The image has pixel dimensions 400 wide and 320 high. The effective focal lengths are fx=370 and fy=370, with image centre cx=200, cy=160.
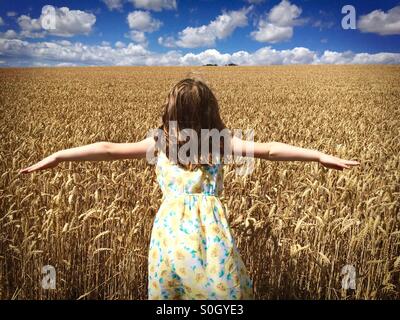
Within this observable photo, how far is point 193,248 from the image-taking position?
78.6 inches

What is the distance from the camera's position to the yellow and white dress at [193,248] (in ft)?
6.59

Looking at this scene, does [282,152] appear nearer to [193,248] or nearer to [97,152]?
[193,248]

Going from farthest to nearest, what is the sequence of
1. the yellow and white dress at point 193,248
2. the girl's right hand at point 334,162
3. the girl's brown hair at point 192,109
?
the girl's right hand at point 334,162, the girl's brown hair at point 192,109, the yellow and white dress at point 193,248

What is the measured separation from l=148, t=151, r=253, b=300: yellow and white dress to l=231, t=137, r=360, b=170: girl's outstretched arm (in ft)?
0.96

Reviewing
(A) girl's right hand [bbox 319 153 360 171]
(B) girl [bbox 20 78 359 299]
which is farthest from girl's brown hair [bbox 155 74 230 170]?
(A) girl's right hand [bbox 319 153 360 171]

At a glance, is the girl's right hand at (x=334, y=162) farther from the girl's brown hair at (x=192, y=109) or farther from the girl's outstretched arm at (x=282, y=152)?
the girl's brown hair at (x=192, y=109)

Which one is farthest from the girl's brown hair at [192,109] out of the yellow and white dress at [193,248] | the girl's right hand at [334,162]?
the girl's right hand at [334,162]

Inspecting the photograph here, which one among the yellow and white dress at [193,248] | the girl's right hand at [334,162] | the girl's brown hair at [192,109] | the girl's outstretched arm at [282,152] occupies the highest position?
the girl's brown hair at [192,109]

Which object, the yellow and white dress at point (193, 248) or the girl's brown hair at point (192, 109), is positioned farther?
the girl's brown hair at point (192, 109)

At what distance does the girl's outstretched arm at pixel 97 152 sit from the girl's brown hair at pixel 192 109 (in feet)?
0.73

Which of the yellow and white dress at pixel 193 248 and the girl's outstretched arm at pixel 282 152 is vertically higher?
the girl's outstretched arm at pixel 282 152

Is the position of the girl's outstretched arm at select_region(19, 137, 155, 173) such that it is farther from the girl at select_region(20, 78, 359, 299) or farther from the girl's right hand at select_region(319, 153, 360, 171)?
the girl's right hand at select_region(319, 153, 360, 171)
